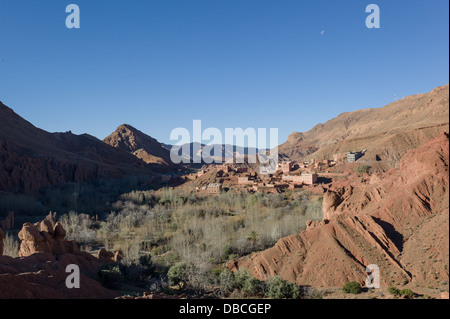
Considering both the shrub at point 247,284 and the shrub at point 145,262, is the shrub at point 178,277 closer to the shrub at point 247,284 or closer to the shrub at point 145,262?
the shrub at point 247,284

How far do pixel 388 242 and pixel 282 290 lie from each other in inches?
258

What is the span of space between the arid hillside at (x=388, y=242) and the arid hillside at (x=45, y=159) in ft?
180

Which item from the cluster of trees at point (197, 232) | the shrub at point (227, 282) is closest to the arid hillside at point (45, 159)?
the cluster of trees at point (197, 232)

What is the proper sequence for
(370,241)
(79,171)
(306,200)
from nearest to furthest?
(370,241) < (306,200) < (79,171)

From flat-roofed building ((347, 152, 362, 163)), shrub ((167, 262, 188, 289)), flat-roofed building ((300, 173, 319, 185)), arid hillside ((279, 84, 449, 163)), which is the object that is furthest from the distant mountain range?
shrub ((167, 262, 188, 289))

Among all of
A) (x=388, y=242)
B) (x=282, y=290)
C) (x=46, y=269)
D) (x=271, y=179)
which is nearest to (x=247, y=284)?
(x=282, y=290)

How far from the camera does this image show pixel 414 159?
18281 mm

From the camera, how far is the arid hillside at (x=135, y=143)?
12194 cm

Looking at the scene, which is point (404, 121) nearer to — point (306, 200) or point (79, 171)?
point (306, 200)

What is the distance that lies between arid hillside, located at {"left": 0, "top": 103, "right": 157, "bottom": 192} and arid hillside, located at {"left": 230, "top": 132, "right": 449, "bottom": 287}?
54.9 meters

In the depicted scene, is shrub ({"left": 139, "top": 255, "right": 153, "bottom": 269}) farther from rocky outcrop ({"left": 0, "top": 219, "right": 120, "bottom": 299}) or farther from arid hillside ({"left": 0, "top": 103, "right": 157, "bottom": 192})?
arid hillside ({"left": 0, "top": 103, "right": 157, "bottom": 192})
